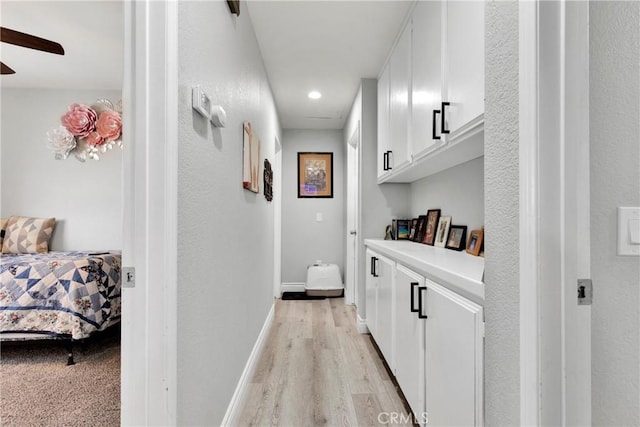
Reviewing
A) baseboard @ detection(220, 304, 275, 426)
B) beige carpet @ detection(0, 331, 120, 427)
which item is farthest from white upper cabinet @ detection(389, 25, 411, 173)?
beige carpet @ detection(0, 331, 120, 427)

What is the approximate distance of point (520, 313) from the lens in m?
0.72

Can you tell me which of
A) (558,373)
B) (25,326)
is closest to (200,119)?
(558,373)

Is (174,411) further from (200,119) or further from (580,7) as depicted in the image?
(580,7)

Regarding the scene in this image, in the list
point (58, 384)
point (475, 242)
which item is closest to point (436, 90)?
point (475, 242)

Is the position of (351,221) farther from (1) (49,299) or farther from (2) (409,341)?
(1) (49,299)

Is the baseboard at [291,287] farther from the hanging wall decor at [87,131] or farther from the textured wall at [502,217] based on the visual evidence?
the textured wall at [502,217]

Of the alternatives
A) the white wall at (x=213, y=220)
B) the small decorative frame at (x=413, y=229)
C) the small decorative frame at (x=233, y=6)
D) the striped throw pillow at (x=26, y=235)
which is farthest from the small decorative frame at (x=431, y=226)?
the striped throw pillow at (x=26, y=235)

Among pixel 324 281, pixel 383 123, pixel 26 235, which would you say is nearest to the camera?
pixel 383 123

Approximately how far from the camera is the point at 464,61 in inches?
51.6

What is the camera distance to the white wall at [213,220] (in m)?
1.03

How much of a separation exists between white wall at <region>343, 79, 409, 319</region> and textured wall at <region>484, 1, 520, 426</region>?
2037mm

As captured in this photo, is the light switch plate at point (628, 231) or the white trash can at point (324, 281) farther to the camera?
the white trash can at point (324, 281)

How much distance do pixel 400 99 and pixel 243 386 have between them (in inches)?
81.8

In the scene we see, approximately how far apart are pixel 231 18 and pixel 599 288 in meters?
1.84
